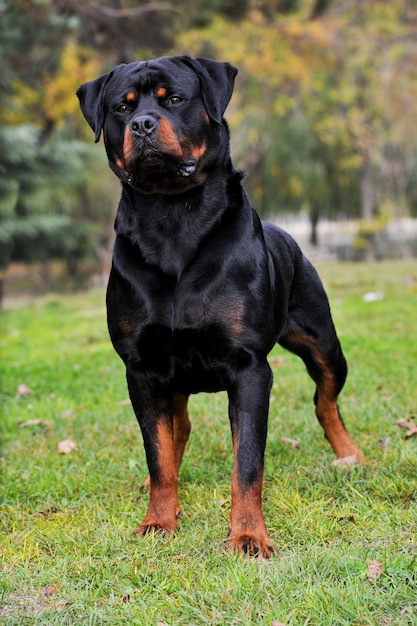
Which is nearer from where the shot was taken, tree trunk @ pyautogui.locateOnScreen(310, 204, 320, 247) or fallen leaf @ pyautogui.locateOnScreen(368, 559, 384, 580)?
fallen leaf @ pyautogui.locateOnScreen(368, 559, 384, 580)

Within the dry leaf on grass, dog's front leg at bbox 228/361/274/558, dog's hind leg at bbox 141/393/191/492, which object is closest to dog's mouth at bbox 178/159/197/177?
dog's front leg at bbox 228/361/274/558

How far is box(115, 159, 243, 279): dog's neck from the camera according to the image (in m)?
3.07

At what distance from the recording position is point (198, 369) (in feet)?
9.98

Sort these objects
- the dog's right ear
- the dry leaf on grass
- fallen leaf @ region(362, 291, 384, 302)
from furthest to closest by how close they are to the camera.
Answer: fallen leaf @ region(362, 291, 384, 302), the dry leaf on grass, the dog's right ear

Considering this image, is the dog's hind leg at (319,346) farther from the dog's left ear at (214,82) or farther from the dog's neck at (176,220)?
the dog's left ear at (214,82)

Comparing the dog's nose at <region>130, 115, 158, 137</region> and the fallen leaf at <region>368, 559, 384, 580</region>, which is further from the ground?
the dog's nose at <region>130, 115, 158, 137</region>

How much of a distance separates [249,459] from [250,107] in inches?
841

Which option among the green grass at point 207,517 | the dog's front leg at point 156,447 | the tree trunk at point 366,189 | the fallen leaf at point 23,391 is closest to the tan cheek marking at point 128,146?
the dog's front leg at point 156,447

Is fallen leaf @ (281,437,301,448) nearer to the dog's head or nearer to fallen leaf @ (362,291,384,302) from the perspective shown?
the dog's head

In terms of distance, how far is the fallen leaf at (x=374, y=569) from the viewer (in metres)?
2.50

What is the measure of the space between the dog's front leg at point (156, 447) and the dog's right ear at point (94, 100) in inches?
43.2

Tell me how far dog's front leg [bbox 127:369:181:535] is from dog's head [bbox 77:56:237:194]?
0.84 meters

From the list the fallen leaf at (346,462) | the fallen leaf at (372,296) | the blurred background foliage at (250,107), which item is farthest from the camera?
the blurred background foliage at (250,107)

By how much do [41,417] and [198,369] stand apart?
267 centimetres
